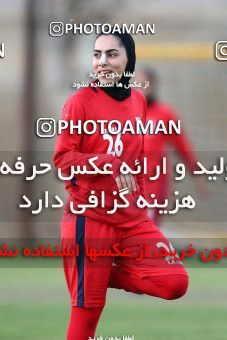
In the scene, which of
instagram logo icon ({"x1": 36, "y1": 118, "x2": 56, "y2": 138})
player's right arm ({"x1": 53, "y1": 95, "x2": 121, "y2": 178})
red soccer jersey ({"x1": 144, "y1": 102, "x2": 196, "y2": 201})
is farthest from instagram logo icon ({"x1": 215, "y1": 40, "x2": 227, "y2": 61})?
player's right arm ({"x1": 53, "y1": 95, "x2": 121, "y2": 178})

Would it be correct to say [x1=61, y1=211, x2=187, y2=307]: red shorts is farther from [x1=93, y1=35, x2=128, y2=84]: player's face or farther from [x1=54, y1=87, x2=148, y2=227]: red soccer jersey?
[x1=93, y1=35, x2=128, y2=84]: player's face

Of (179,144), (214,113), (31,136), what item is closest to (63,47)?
(31,136)

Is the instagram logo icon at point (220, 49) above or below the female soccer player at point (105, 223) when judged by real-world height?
above

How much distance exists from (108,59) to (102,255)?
813mm

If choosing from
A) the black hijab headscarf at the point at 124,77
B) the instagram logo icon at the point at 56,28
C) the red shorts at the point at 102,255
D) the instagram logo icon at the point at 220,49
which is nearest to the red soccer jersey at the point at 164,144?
the instagram logo icon at the point at 220,49

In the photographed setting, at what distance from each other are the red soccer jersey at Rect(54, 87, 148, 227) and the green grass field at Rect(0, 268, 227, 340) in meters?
1.18

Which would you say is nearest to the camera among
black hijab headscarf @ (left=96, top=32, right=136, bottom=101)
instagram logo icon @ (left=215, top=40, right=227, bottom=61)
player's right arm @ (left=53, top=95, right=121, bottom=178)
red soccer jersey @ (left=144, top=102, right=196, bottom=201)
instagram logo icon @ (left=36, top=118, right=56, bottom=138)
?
player's right arm @ (left=53, top=95, right=121, bottom=178)

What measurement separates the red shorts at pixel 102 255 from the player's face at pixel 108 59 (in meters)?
0.59

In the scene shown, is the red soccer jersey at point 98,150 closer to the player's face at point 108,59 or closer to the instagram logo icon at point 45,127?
the player's face at point 108,59

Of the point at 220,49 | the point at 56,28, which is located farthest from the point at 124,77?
the point at 220,49

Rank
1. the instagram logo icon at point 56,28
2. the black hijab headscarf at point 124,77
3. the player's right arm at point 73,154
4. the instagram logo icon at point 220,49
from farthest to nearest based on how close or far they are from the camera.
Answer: the instagram logo icon at point 220,49 < the instagram logo icon at point 56,28 < the black hijab headscarf at point 124,77 < the player's right arm at point 73,154

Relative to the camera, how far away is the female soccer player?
4645 millimetres

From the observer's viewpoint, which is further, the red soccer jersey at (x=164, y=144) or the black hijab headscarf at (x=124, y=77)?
the red soccer jersey at (x=164, y=144)

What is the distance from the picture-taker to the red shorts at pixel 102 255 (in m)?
4.64
